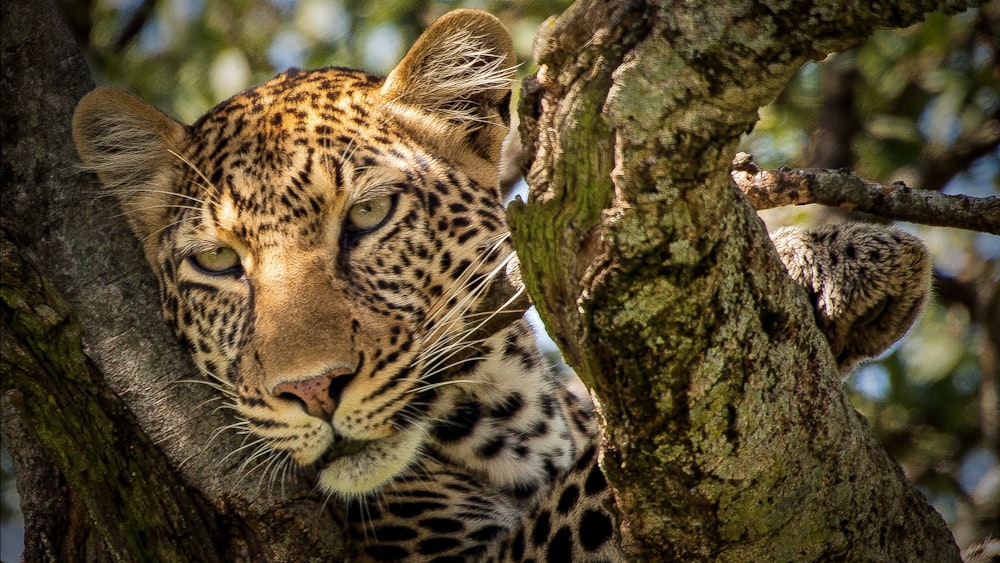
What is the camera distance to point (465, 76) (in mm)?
5340

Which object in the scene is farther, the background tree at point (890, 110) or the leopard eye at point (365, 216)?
the background tree at point (890, 110)

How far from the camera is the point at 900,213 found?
3.34 metres

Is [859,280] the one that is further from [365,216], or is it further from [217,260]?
[217,260]

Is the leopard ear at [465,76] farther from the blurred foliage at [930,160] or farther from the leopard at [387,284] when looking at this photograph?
the blurred foliage at [930,160]

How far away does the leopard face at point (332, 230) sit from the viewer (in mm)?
4391

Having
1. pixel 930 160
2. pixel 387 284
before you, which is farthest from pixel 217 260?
pixel 930 160

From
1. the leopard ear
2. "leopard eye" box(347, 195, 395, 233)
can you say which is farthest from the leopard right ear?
the leopard ear

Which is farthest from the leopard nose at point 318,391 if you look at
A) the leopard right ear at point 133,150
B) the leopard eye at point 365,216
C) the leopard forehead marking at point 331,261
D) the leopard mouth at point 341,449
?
the leopard right ear at point 133,150

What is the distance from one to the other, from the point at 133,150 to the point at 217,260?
86 cm

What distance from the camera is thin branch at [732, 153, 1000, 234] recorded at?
3.23 metres

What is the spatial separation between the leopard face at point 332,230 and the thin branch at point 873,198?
146 centimetres

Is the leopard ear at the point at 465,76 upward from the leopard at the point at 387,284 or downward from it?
upward

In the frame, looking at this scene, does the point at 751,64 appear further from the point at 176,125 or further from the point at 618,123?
the point at 176,125

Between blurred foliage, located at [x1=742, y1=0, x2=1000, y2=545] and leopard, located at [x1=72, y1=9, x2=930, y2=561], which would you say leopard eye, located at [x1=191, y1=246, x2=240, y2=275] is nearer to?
leopard, located at [x1=72, y1=9, x2=930, y2=561]
